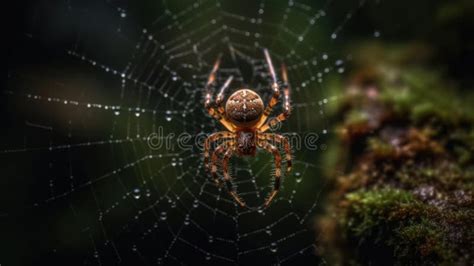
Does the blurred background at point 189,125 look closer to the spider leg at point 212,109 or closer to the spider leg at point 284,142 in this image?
the spider leg at point 284,142

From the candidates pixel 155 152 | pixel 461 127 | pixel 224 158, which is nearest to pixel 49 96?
pixel 155 152

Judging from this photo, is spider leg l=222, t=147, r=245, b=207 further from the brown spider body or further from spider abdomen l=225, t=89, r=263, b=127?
spider abdomen l=225, t=89, r=263, b=127

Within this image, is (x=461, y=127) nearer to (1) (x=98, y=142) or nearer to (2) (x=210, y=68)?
(2) (x=210, y=68)

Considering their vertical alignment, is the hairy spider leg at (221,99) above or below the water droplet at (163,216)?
above

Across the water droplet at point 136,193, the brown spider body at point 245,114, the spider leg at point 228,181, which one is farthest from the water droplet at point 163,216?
the brown spider body at point 245,114

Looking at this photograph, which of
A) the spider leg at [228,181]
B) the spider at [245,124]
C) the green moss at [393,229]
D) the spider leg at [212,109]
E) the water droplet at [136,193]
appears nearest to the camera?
the green moss at [393,229]

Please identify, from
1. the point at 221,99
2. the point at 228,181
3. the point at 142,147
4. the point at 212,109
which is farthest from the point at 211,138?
the point at 142,147

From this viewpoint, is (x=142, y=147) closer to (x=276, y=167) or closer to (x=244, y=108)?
(x=244, y=108)
